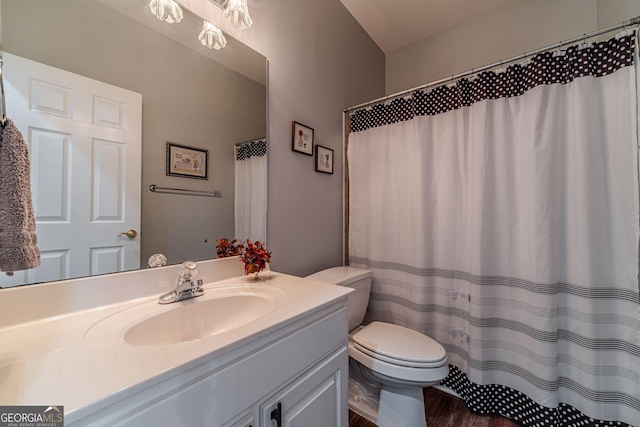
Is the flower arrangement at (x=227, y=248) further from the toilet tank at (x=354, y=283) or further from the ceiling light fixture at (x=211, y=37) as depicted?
the ceiling light fixture at (x=211, y=37)

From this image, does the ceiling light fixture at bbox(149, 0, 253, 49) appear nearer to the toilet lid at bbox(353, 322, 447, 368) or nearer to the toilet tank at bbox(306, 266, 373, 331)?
the toilet tank at bbox(306, 266, 373, 331)

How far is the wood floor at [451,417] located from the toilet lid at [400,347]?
420 mm

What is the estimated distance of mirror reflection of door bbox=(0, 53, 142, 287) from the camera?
682mm

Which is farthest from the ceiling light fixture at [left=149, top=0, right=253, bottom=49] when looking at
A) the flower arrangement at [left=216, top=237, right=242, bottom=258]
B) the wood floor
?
the wood floor

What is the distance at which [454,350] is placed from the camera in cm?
149

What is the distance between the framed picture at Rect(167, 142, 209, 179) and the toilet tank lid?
837 millimetres

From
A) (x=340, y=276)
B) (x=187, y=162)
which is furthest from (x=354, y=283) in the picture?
(x=187, y=162)

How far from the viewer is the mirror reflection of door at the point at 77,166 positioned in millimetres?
682

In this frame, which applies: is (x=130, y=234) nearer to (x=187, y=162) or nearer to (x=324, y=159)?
(x=187, y=162)

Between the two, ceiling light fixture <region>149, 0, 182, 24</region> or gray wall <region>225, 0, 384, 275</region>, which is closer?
ceiling light fixture <region>149, 0, 182, 24</region>

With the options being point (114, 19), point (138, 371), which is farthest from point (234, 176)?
point (138, 371)

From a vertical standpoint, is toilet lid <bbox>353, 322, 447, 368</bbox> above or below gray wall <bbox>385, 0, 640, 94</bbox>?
below

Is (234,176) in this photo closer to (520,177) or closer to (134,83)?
(134,83)

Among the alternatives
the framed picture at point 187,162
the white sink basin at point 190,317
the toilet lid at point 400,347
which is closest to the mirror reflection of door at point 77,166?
the framed picture at point 187,162
